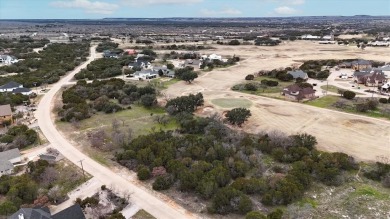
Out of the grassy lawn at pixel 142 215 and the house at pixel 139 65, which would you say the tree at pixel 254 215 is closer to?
the grassy lawn at pixel 142 215

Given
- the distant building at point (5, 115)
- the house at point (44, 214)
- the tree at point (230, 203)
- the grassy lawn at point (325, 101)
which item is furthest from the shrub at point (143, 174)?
the grassy lawn at point (325, 101)

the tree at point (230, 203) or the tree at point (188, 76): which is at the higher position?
the tree at point (188, 76)

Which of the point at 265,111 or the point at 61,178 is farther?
the point at 265,111

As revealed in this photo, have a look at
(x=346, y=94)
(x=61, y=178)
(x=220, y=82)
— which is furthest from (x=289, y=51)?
(x=61, y=178)

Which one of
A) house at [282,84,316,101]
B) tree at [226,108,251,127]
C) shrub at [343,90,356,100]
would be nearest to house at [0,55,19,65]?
tree at [226,108,251,127]

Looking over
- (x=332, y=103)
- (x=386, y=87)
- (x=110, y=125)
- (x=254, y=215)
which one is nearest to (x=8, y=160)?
(x=110, y=125)

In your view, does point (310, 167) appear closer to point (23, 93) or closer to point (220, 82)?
point (220, 82)

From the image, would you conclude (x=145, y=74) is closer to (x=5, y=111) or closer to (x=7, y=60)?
(x=5, y=111)

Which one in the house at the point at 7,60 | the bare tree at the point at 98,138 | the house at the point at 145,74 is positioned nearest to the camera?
the bare tree at the point at 98,138
